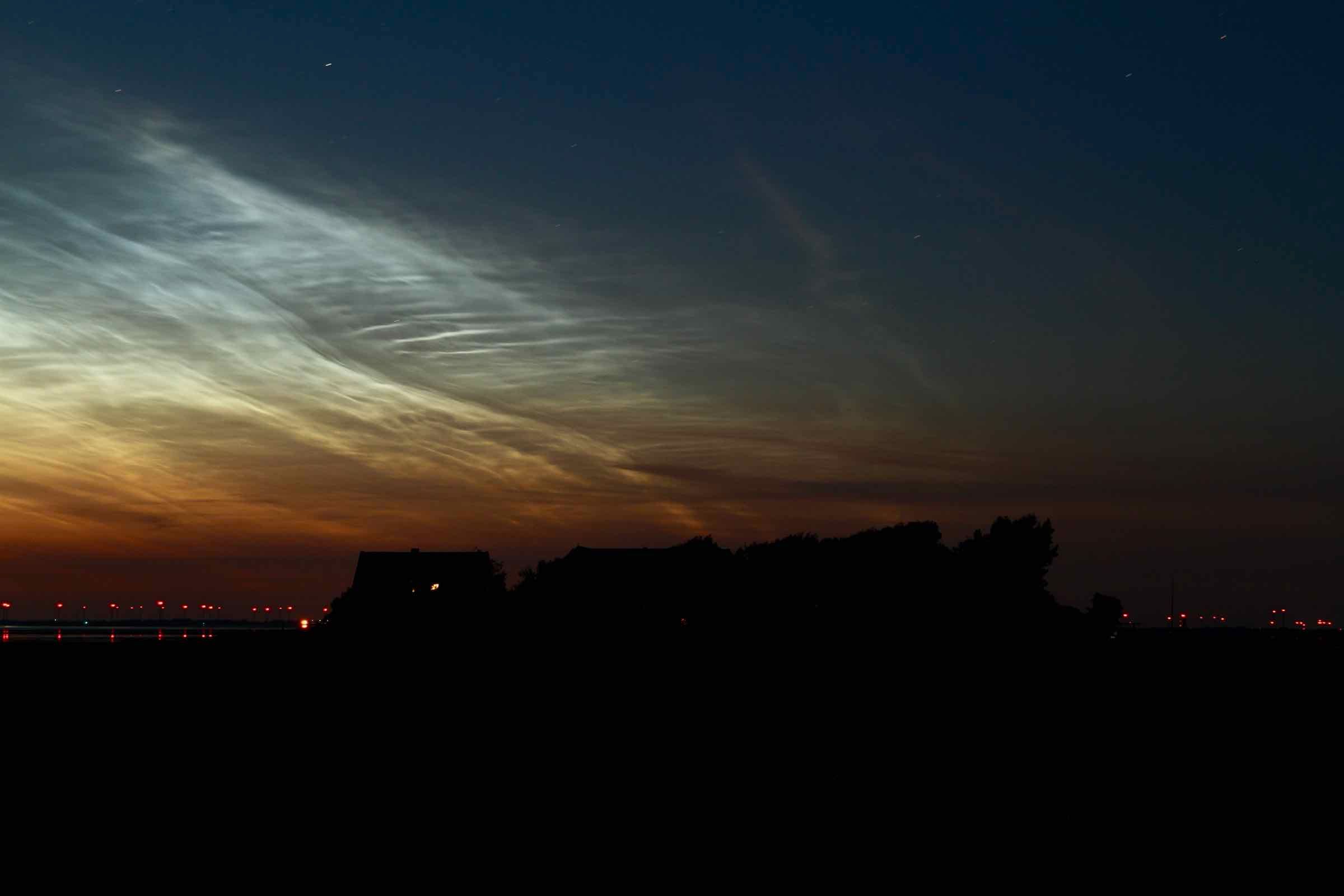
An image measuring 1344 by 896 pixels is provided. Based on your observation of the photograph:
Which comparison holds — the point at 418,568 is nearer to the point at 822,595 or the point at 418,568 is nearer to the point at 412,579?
the point at 412,579

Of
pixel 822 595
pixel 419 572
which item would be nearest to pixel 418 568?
pixel 419 572

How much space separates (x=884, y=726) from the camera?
3919 cm

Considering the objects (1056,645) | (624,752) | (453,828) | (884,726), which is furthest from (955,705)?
(453,828)

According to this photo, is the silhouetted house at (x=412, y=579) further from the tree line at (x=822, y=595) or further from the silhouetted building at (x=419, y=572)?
the tree line at (x=822, y=595)

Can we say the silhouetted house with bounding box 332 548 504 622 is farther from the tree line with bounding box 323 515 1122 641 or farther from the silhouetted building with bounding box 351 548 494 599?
the tree line with bounding box 323 515 1122 641

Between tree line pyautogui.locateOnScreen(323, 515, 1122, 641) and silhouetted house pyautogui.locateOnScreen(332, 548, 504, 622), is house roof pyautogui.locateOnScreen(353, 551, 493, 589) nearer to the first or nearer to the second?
silhouetted house pyautogui.locateOnScreen(332, 548, 504, 622)

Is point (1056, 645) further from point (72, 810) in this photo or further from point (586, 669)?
point (72, 810)

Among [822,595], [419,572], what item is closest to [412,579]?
[419,572]

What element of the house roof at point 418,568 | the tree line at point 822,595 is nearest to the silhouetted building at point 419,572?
the house roof at point 418,568

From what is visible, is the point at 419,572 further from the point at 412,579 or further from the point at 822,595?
the point at 822,595

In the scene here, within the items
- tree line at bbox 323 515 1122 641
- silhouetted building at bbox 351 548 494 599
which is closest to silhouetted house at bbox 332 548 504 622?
silhouetted building at bbox 351 548 494 599

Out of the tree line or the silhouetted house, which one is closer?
the tree line

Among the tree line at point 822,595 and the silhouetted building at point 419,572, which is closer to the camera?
the tree line at point 822,595

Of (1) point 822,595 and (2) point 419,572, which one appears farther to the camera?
(2) point 419,572
